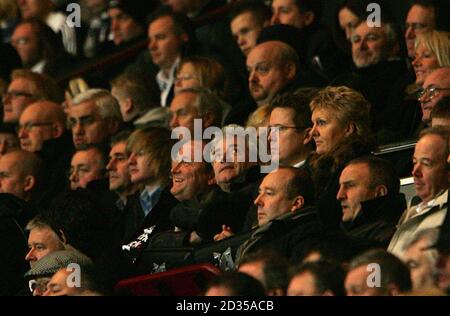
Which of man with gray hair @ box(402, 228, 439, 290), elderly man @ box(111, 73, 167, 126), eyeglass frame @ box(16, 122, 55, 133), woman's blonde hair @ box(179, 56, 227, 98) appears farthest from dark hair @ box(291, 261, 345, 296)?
eyeglass frame @ box(16, 122, 55, 133)

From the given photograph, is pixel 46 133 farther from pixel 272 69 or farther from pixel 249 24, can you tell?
pixel 272 69

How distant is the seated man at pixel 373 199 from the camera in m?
9.69

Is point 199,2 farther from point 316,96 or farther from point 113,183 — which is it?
point 316,96

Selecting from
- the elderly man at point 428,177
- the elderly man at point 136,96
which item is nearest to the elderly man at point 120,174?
the elderly man at point 136,96

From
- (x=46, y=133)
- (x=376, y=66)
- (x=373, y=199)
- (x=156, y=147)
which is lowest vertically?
(x=373, y=199)

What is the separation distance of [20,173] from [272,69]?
1988 millimetres

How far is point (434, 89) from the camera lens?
1044 cm

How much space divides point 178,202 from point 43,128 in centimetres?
219

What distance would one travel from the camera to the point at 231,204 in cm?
1088

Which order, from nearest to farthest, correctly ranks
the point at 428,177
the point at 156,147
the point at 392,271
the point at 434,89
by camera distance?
the point at 392,271
the point at 428,177
the point at 434,89
the point at 156,147

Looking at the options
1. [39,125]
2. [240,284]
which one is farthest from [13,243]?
[240,284]

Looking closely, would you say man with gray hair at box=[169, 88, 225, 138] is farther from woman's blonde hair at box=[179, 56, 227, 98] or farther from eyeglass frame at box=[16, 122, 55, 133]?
eyeglass frame at box=[16, 122, 55, 133]

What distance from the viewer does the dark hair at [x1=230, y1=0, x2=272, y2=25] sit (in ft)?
42.5

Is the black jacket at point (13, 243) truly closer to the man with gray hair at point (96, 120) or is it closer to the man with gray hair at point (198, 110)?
the man with gray hair at point (198, 110)
